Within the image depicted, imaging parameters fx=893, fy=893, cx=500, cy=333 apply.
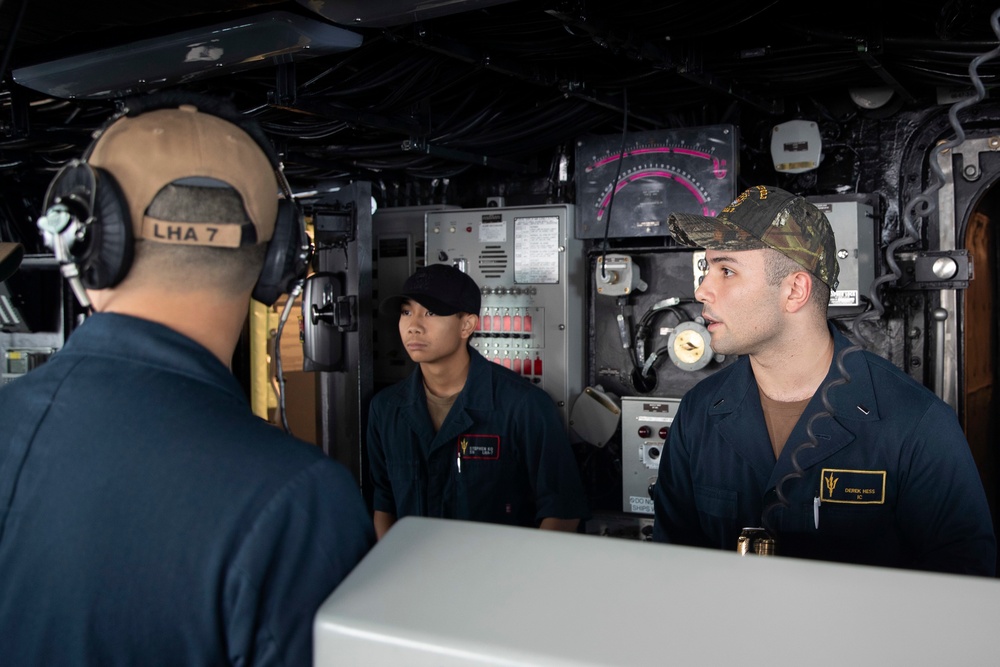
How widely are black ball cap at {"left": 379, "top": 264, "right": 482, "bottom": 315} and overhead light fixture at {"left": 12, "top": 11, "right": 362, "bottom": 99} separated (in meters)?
1.10

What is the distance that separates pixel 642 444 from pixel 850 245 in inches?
48.5

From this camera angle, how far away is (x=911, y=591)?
2.84 ft


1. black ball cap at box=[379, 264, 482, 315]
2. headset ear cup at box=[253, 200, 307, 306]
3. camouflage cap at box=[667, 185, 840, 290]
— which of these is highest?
camouflage cap at box=[667, 185, 840, 290]

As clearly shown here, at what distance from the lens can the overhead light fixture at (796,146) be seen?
161 inches

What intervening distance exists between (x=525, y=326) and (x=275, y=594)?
3.31m

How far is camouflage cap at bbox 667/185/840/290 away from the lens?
96.1 inches

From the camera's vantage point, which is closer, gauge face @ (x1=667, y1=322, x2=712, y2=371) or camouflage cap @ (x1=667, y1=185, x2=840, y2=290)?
camouflage cap @ (x1=667, y1=185, x2=840, y2=290)

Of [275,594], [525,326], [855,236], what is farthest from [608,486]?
[275,594]

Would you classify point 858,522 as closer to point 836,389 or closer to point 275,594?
point 836,389

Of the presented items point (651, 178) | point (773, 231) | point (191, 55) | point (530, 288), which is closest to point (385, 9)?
point (191, 55)

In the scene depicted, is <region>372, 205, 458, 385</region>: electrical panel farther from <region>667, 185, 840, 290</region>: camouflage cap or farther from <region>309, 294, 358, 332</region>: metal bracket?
<region>667, 185, 840, 290</region>: camouflage cap

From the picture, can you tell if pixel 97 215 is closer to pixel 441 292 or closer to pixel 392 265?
pixel 441 292

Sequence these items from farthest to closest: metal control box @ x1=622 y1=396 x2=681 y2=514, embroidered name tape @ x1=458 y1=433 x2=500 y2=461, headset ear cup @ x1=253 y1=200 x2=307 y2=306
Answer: metal control box @ x1=622 y1=396 x2=681 y2=514 → embroidered name tape @ x1=458 y1=433 x2=500 y2=461 → headset ear cup @ x1=253 y1=200 x2=307 y2=306

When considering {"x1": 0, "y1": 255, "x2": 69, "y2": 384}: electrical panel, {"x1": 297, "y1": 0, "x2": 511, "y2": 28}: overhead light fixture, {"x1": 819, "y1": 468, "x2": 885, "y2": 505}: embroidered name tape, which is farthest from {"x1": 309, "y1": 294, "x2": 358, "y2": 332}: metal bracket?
{"x1": 0, "y1": 255, "x2": 69, "y2": 384}: electrical panel
